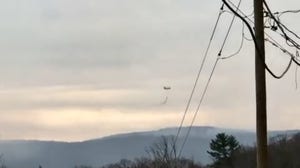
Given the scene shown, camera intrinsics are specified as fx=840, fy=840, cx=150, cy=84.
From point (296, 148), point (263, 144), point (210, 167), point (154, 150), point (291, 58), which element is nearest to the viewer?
point (263, 144)

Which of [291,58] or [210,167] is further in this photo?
[210,167]

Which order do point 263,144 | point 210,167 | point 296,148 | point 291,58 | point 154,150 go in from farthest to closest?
point 210,167, point 296,148, point 154,150, point 291,58, point 263,144

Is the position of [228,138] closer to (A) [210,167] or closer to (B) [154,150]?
(A) [210,167]

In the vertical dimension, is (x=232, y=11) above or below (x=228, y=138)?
below

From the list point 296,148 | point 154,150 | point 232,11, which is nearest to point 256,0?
point 232,11

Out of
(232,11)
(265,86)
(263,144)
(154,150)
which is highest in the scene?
(154,150)

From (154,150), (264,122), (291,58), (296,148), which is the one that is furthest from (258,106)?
(296,148)

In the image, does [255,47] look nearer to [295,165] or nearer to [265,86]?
[265,86]
